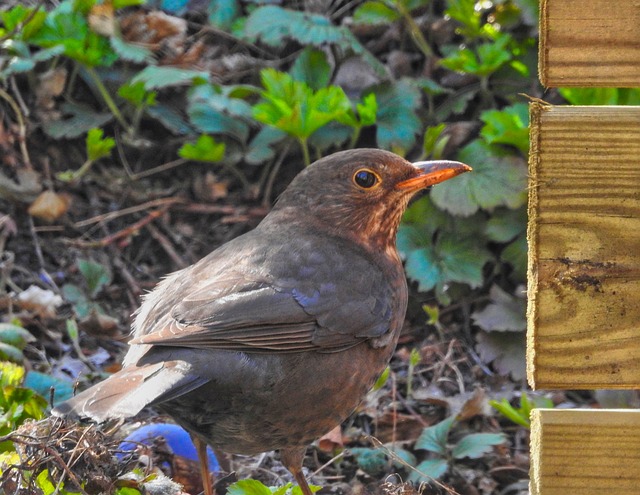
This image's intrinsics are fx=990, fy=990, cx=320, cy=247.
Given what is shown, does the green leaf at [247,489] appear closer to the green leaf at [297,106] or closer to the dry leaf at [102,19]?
the green leaf at [297,106]

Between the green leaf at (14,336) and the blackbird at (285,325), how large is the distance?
0.85 meters

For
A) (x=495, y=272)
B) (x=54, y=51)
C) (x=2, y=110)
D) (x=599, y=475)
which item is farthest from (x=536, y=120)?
(x=2, y=110)

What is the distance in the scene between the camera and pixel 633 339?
276 centimetres

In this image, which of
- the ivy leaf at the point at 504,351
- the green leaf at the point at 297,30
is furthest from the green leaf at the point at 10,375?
the green leaf at the point at 297,30

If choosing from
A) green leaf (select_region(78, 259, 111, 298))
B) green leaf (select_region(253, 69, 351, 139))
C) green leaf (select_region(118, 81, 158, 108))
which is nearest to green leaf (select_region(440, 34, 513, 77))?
green leaf (select_region(253, 69, 351, 139))

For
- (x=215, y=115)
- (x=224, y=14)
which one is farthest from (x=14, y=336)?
(x=224, y=14)

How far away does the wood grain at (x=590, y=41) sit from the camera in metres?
2.68

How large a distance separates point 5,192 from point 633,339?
3687mm

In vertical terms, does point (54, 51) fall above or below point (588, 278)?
above

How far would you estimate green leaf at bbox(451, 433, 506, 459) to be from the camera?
3.92 metres

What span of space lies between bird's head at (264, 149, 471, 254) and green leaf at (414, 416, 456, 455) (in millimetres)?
799

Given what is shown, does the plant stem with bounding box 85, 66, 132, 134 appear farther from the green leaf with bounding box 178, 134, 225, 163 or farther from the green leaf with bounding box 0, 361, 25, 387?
the green leaf with bounding box 0, 361, 25, 387

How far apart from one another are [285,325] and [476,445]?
3.62ft

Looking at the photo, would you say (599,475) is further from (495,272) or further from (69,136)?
(69,136)
